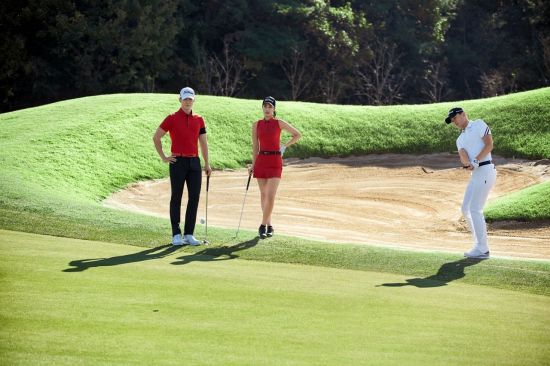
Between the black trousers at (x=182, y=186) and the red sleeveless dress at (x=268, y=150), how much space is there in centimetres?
118

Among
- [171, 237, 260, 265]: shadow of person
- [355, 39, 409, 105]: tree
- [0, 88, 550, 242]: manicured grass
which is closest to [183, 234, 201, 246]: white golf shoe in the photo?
[171, 237, 260, 265]: shadow of person

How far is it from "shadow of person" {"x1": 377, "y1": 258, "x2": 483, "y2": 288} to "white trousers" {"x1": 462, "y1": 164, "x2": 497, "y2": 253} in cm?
59

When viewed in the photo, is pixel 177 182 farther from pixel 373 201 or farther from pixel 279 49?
pixel 279 49

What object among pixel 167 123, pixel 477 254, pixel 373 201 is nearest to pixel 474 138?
pixel 477 254

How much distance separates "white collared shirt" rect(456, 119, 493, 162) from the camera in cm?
1406

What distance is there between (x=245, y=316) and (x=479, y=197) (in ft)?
19.1

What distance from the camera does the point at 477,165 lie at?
14.1 m

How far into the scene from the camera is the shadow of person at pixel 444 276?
11.8m

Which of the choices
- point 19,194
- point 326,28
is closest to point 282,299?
point 19,194

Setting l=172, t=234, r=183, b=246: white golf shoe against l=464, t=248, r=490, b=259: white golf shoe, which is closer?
l=464, t=248, r=490, b=259: white golf shoe

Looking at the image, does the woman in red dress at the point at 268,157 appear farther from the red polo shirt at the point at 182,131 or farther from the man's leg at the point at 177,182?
the man's leg at the point at 177,182

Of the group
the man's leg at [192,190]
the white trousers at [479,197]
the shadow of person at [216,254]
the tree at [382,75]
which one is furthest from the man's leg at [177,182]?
the tree at [382,75]

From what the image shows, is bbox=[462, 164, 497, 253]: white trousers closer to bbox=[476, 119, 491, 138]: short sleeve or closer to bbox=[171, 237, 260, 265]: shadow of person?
bbox=[476, 119, 491, 138]: short sleeve

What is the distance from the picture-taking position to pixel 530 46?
5034 centimetres
